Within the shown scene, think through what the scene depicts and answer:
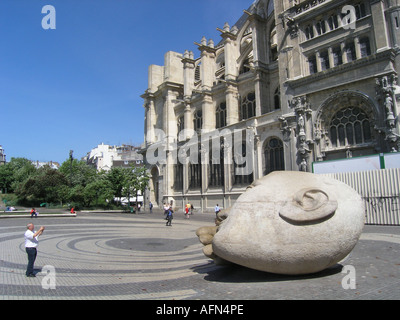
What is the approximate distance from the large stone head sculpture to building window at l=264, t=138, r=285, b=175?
871 inches

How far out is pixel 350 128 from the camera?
2264 cm

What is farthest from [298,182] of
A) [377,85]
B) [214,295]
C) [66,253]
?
[377,85]

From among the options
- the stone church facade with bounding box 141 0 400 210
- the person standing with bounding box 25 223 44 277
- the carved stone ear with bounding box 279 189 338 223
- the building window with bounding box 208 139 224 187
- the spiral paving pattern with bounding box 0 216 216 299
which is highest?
the stone church facade with bounding box 141 0 400 210

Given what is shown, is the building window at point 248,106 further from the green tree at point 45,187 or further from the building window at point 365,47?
the green tree at point 45,187

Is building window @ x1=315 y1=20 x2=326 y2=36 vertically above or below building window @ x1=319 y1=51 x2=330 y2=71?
above

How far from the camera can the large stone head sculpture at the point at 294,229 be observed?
544cm

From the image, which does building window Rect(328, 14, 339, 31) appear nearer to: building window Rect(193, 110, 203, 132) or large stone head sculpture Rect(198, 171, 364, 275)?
building window Rect(193, 110, 203, 132)

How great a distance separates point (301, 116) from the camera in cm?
2442

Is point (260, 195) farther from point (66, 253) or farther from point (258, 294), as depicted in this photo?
point (66, 253)

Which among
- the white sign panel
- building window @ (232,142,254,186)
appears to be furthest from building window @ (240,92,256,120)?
the white sign panel

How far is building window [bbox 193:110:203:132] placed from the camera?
132 feet

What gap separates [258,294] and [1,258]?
26.5ft

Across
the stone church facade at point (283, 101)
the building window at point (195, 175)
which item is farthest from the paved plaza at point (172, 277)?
the building window at point (195, 175)

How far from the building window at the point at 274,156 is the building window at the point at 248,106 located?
571cm
